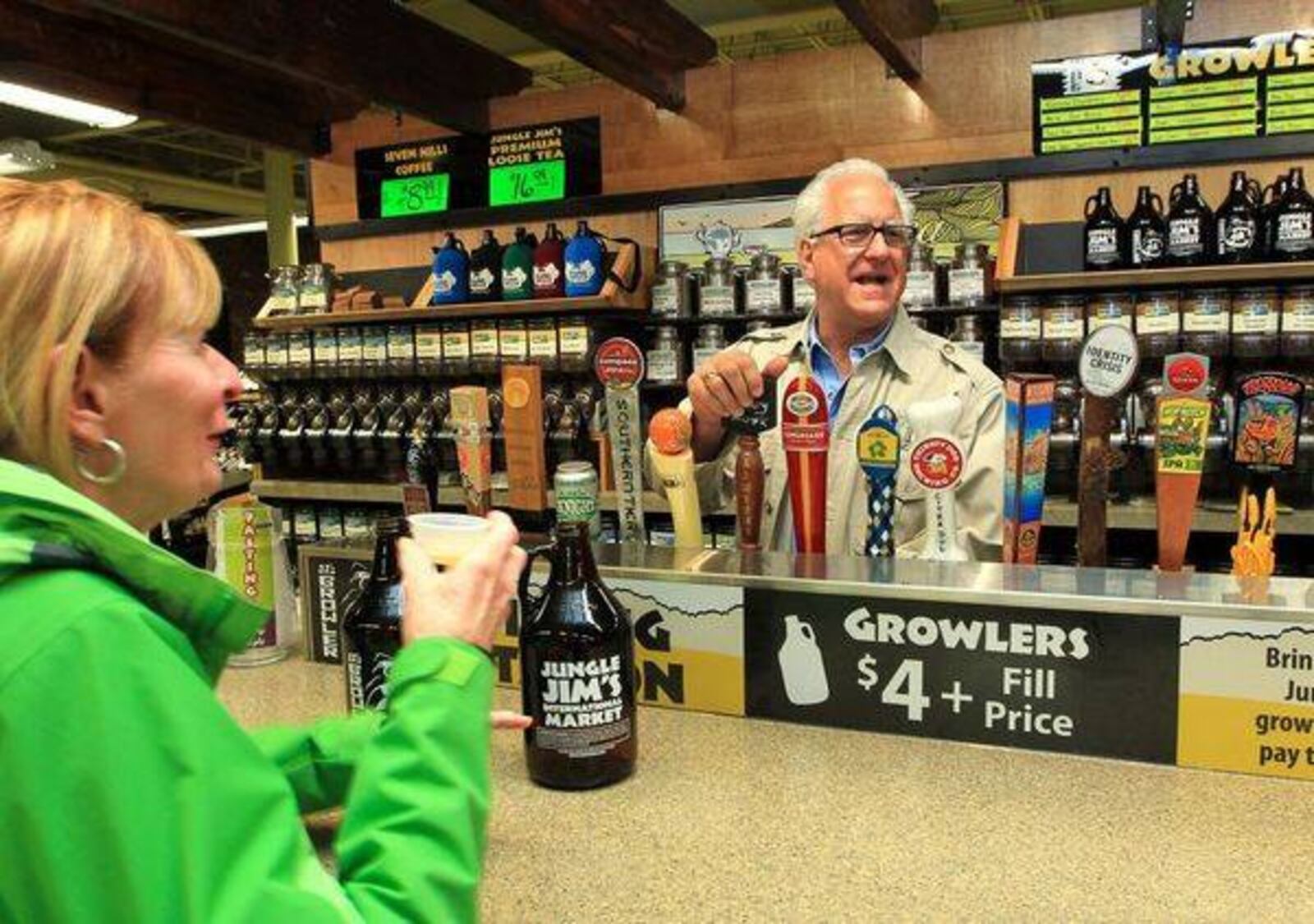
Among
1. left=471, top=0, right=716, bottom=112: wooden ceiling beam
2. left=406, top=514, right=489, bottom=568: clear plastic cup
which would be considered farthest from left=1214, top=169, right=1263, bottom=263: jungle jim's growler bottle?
left=406, top=514, right=489, bottom=568: clear plastic cup

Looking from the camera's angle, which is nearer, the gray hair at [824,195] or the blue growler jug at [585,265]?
the gray hair at [824,195]

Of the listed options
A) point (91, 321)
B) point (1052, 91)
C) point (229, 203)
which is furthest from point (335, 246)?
point (229, 203)

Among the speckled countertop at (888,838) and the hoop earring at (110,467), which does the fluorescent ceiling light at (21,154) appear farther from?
the hoop earring at (110,467)

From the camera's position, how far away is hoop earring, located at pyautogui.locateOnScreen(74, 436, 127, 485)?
838mm

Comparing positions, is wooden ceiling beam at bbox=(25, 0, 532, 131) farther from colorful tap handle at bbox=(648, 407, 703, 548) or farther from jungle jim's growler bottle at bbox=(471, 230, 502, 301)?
colorful tap handle at bbox=(648, 407, 703, 548)

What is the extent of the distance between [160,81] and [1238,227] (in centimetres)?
409

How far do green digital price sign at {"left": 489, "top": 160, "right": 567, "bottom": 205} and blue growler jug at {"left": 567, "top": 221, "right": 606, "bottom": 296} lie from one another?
1.88 ft

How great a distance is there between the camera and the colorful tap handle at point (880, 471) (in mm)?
1505

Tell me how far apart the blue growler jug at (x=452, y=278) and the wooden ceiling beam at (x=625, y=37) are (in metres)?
1.01

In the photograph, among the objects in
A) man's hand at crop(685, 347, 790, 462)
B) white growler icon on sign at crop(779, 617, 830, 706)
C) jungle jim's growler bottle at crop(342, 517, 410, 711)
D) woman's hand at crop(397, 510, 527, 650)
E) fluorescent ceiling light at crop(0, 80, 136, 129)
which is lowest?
white growler icon on sign at crop(779, 617, 830, 706)

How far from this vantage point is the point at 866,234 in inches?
88.7

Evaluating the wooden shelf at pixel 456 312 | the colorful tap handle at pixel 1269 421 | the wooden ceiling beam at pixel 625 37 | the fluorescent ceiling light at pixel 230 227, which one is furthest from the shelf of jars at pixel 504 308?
the fluorescent ceiling light at pixel 230 227

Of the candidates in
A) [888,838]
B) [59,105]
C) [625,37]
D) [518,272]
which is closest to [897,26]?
[625,37]

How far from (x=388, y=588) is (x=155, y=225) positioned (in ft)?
1.87
